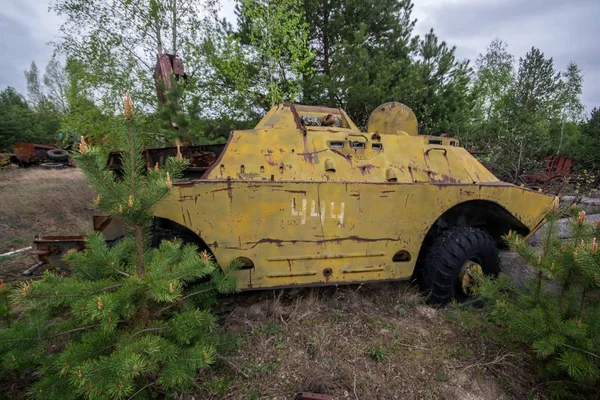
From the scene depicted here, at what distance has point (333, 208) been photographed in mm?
3172

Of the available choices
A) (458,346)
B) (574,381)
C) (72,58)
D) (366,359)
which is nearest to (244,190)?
(366,359)

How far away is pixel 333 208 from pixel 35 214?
7022 millimetres

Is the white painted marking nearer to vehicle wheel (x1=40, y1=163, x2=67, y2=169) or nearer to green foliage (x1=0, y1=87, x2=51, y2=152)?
vehicle wheel (x1=40, y1=163, x2=67, y2=169)

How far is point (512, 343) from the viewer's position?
289 centimetres

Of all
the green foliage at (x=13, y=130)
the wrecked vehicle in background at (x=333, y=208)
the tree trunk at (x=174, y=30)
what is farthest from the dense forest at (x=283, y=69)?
the green foliage at (x=13, y=130)

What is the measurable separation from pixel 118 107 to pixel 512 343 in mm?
11107

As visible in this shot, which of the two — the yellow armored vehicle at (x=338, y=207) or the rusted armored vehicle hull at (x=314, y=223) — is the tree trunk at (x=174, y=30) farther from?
the rusted armored vehicle hull at (x=314, y=223)

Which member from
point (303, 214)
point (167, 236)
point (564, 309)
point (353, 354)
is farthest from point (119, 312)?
point (564, 309)

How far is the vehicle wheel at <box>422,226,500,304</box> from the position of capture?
364 cm

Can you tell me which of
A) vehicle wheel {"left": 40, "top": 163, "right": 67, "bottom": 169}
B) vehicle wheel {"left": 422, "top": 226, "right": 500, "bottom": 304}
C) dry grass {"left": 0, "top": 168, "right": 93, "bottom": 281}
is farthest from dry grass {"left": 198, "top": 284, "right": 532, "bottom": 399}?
vehicle wheel {"left": 40, "top": 163, "right": 67, "bottom": 169}

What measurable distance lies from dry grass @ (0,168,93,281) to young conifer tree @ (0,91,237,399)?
2646mm

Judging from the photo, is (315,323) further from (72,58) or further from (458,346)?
(72,58)

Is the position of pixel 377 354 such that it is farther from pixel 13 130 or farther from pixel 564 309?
pixel 13 130

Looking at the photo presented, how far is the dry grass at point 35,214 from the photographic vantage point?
537 centimetres
